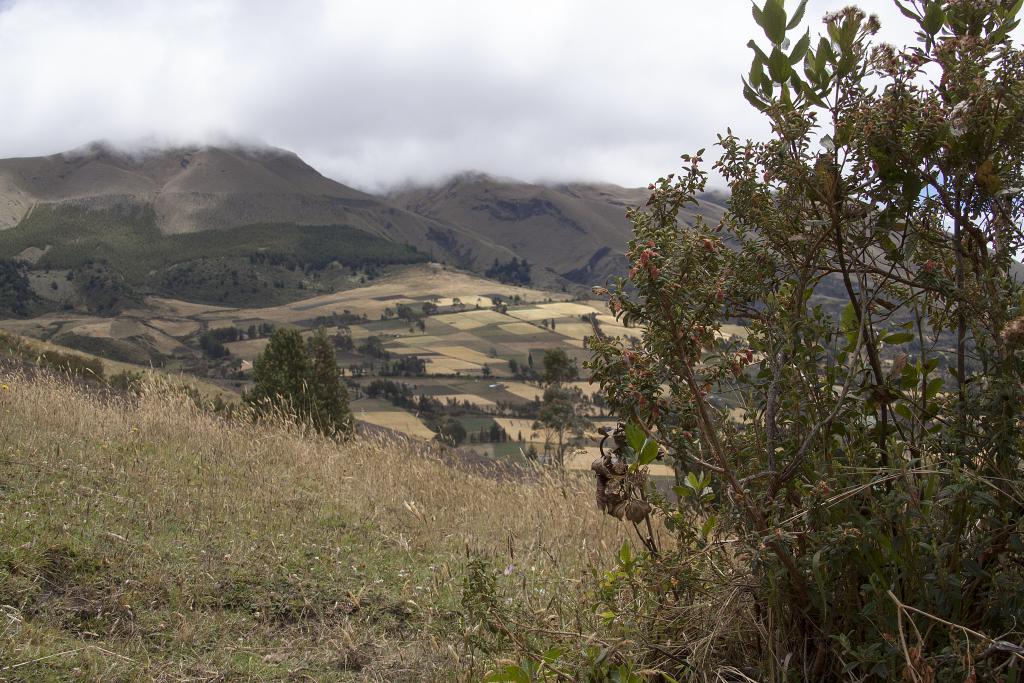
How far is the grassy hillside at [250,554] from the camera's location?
3.94 m

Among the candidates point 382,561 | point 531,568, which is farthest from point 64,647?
point 531,568

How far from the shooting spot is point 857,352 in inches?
90.9

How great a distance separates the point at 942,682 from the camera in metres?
2.22

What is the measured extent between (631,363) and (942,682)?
1.26 metres

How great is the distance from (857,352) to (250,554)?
4.39 m

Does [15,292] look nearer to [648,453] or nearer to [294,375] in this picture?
[294,375]

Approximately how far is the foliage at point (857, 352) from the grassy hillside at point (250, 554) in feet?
3.75

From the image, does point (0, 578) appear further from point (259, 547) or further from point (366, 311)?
point (366, 311)

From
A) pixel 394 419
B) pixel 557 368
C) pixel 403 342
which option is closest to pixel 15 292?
pixel 403 342

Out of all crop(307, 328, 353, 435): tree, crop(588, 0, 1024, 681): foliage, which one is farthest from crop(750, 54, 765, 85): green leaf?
crop(307, 328, 353, 435): tree

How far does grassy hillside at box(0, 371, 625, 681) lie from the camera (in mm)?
3941

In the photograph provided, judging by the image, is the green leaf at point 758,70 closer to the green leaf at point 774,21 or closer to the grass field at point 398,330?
the green leaf at point 774,21

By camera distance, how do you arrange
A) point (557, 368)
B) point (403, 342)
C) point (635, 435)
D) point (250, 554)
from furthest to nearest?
point (403, 342)
point (557, 368)
point (250, 554)
point (635, 435)

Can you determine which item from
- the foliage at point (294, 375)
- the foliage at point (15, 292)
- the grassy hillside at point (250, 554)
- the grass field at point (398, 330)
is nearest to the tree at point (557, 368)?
the foliage at point (294, 375)
